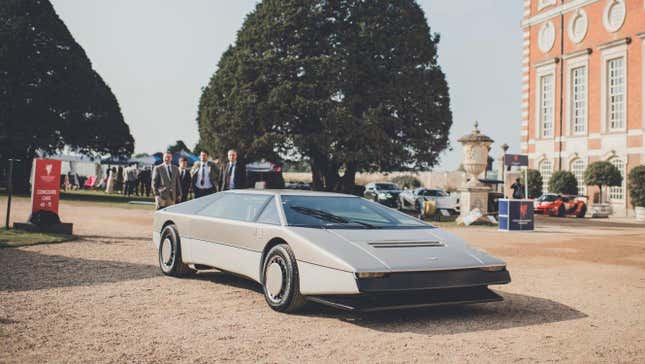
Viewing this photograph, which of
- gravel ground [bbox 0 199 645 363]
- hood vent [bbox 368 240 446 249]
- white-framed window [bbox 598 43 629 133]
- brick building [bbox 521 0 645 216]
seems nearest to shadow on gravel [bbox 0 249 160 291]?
gravel ground [bbox 0 199 645 363]

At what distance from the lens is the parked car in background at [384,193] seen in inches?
1357

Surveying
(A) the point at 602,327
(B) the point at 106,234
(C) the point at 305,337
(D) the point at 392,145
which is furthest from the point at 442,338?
(D) the point at 392,145

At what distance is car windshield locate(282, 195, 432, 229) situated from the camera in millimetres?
6418

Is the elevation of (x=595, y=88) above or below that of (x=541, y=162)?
above

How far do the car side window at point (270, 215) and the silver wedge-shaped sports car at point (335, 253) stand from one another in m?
0.02

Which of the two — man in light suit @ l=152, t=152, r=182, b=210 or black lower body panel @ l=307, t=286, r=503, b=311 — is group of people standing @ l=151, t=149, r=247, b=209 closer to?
man in light suit @ l=152, t=152, r=182, b=210

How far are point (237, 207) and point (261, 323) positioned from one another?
2104 millimetres

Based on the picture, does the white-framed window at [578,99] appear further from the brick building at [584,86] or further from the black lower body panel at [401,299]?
the black lower body panel at [401,299]

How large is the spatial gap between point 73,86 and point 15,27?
4.26 meters

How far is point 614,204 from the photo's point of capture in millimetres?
36906

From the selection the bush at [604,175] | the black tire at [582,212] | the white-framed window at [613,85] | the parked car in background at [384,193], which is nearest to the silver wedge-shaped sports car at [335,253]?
the parked car in background at [384,193]

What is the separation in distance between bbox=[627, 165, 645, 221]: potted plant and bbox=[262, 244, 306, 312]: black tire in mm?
31397

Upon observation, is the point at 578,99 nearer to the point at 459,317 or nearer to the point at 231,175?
the point at 231,175

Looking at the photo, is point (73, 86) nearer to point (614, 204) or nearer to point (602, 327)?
point (614, 204)
